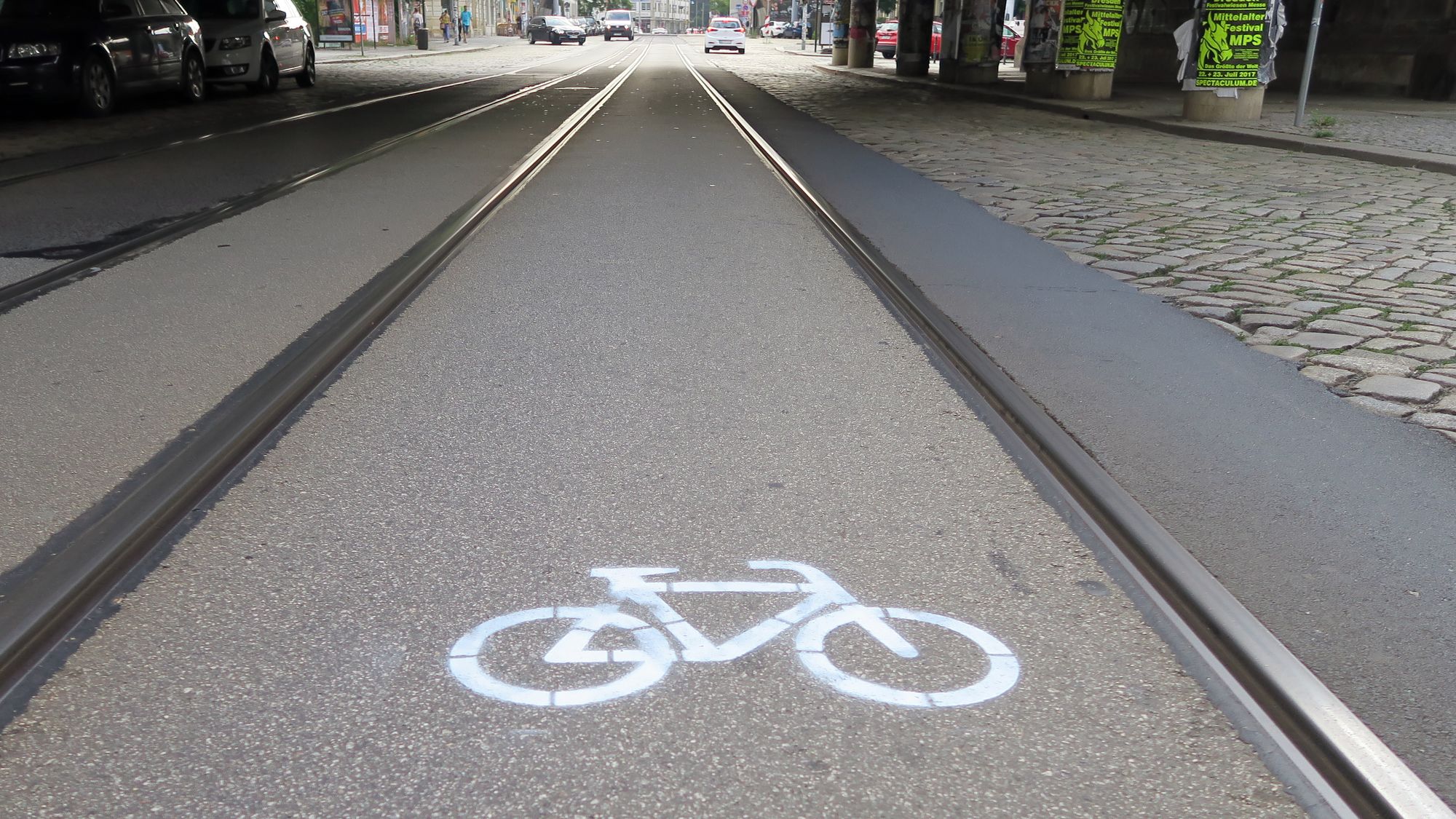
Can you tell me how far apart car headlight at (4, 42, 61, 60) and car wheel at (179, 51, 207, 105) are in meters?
3.12

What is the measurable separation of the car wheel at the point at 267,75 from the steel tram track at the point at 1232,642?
19734 mm

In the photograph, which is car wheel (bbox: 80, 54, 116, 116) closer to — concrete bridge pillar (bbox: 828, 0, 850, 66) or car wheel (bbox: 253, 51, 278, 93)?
car wheel (bbox: 253, 51, 278, 93)

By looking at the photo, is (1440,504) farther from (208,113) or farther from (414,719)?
(208,113)

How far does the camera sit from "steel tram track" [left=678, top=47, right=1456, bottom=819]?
86.7 inches

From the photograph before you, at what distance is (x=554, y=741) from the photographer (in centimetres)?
231

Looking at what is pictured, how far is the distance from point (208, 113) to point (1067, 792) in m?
18.0

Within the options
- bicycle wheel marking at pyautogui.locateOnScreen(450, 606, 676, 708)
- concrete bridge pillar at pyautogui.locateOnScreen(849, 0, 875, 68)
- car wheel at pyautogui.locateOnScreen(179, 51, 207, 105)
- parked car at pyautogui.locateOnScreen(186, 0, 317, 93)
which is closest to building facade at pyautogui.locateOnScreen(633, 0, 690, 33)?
concrete bridge pillar at pyautogui.locateOnScreen(849, 0, 875, 68)

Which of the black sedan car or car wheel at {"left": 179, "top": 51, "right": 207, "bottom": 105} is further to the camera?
car wheel at {"left": 179, "top": 51, "right": 207, "bottom": 105}

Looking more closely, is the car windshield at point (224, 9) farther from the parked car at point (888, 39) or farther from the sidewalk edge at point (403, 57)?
the parked car at point (888, 39)

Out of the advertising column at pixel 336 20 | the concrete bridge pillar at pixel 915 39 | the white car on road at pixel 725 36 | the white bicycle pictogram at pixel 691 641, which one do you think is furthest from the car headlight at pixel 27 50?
the white car on road at pixel 725 36

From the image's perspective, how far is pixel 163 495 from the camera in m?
3.43

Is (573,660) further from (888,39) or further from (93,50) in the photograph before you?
(888,39)

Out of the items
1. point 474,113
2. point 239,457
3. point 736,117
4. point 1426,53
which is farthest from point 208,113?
→ point 1426,53

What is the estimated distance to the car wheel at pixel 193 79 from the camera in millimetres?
17969
